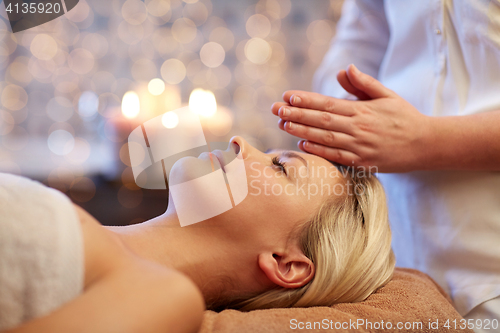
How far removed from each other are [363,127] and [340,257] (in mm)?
329

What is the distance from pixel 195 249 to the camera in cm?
73

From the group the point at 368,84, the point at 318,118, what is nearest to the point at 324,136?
the point at 318,118

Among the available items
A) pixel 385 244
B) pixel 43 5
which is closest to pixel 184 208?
pixel 385 244

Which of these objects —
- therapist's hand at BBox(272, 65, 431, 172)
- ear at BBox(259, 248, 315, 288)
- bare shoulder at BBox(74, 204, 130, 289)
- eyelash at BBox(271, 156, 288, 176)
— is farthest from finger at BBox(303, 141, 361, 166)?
bare shoulder at BBox(74, 204, 130, 289)

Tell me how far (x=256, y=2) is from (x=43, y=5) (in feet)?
5.06

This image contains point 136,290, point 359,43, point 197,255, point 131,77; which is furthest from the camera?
point 131,77

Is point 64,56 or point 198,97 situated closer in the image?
point 198,97

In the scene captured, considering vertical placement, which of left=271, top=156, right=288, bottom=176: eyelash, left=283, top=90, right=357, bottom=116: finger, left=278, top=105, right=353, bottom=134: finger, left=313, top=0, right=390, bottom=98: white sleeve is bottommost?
left=271, top=156, right=288, bottom=176: eyelash

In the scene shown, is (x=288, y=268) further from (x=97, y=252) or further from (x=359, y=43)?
(x=359, y=43)

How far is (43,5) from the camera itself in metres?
0.94

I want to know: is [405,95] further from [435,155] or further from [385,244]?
[385,244]

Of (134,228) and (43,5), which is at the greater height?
(43,5)

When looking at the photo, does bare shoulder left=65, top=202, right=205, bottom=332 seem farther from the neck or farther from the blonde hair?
the blonde hair

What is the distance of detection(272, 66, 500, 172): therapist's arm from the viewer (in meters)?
0.76
